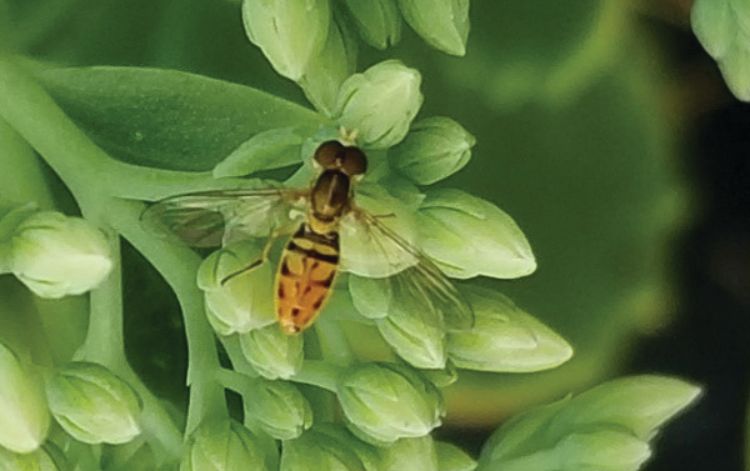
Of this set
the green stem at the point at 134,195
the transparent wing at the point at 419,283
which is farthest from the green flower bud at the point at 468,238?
the green stem at the point at 134,195

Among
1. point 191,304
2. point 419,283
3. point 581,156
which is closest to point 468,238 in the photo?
point 419,283

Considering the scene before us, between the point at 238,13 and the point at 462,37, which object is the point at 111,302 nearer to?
the point at 462,37

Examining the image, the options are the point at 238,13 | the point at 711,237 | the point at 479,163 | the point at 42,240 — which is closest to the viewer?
the point at 42,240

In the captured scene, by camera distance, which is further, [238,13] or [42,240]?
[238,13]

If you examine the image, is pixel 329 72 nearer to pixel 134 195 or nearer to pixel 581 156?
pixel 134 195

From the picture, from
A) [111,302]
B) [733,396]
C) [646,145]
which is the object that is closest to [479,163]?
[646,145]

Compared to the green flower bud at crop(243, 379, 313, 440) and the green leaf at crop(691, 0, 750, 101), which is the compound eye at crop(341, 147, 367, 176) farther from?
the green leaf at crop(691, 0, 750, 101)

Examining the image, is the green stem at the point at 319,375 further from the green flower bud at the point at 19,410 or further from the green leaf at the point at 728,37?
the green leaf at the point at 728,37
